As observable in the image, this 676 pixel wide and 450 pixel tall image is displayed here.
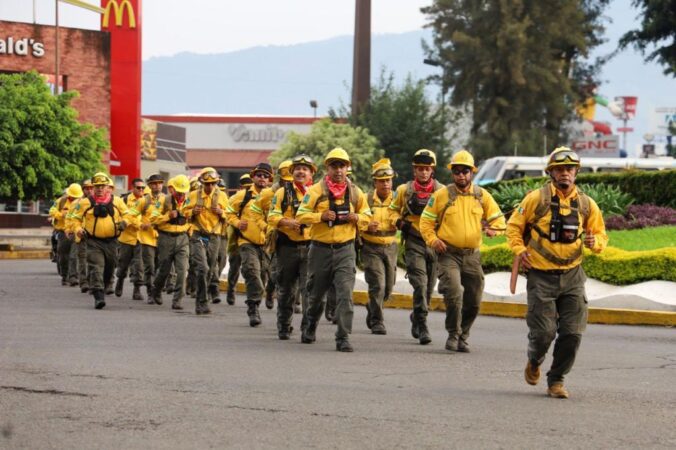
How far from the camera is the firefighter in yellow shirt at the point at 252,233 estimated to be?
16766 millimetres

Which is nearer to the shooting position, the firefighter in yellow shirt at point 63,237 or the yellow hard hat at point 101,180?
the yellow hard hat at point 101,180

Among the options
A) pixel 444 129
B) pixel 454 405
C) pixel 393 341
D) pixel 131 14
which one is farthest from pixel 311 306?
pixel 131 14

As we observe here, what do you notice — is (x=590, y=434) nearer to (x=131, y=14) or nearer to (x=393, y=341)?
(x=393, y=341)

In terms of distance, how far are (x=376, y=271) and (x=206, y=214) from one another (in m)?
4.06

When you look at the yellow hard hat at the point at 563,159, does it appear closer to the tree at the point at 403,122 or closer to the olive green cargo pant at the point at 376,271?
the olive green cargo pant at the point at 376,271

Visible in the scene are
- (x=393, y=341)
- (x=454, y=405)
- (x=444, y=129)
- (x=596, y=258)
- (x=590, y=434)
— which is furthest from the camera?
(x=444, y=129)

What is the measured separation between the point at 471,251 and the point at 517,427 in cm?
494

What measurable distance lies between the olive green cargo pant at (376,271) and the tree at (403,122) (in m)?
41.7

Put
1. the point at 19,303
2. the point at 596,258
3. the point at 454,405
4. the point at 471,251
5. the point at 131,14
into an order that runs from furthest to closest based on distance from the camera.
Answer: the point at 131,14, the point at 19,303, the point at 596,258, the point at 471,251, the point at 454,405

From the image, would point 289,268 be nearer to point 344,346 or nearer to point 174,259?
point 344,346

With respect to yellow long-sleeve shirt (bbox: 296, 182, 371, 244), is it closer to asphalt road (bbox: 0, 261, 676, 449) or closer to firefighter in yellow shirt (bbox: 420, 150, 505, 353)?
firefighter in yellow shirt (bbox: 420, 150, 505, 353)

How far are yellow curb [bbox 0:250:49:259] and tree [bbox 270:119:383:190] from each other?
1289 cm

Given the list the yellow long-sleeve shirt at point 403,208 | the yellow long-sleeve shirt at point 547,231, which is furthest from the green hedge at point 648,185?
the yellow long-sleeve shirt at point 547,231

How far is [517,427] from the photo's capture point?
29.6 ft
